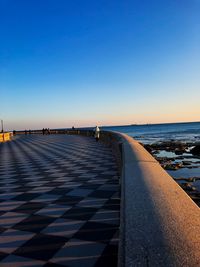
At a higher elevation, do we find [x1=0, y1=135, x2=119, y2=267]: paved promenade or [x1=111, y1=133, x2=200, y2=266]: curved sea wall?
[x1=111, y1=133, x2=200, y2=266]: curved sea wall

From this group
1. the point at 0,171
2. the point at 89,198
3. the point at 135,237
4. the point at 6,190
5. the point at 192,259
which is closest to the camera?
the point at 192,259

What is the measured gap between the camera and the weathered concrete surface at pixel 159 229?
1.98 meters

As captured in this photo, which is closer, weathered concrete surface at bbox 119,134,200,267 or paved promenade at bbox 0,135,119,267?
weathered concrete surface at bbox 119,134,200,267

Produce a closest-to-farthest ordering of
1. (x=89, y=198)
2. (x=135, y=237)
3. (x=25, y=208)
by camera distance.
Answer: (x=135, y=237) → (x=25, y=208) → (x=89, y=198)

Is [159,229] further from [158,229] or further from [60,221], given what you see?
[60,221]

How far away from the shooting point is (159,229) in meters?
2.42

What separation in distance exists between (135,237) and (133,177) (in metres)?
2.56

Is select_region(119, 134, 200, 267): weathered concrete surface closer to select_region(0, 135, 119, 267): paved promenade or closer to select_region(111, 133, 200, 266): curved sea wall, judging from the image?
select_region(111, 133, 200, 266): curved sea wall

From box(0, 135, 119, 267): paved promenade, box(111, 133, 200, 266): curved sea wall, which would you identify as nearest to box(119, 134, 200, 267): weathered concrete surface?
box(111, 133, 200, 266): curved sea wall

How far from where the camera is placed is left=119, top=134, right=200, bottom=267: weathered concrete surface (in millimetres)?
1976

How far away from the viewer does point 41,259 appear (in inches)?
145

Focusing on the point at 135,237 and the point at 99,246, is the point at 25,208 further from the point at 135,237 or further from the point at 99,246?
the point at 135,237

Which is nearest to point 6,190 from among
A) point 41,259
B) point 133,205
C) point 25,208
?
point 25,208

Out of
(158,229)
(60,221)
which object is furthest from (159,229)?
(60,221)
